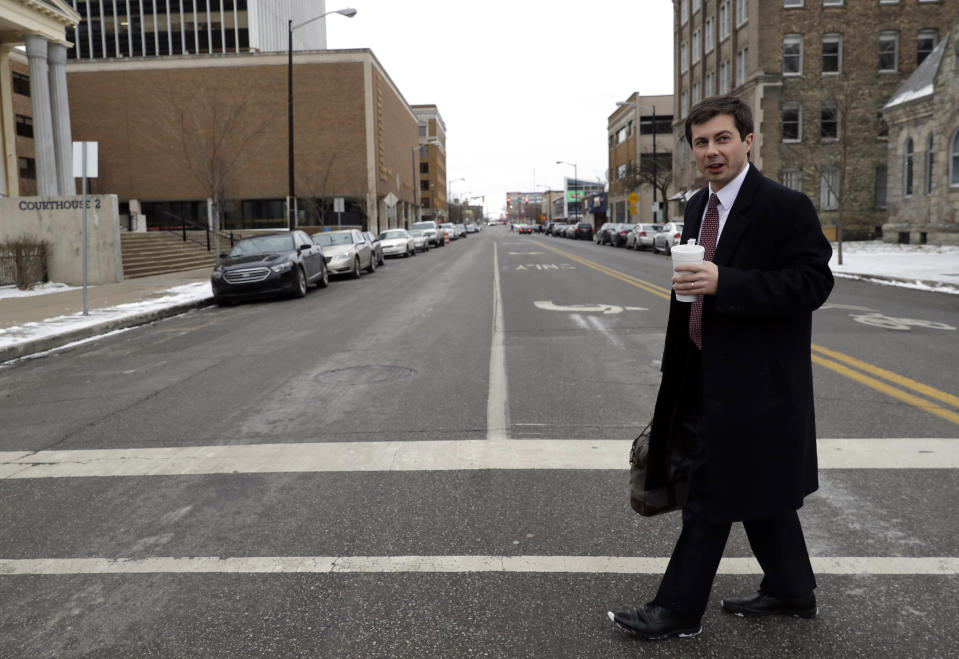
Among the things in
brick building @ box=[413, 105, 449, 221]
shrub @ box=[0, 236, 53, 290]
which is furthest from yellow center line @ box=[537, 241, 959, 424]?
brick building @ box=[413, 105, 449, 221]

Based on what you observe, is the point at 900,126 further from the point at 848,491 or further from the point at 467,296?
the point at 848,491

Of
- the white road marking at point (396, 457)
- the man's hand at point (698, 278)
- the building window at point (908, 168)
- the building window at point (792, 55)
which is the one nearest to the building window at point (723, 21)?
the building window at point (792, 55)

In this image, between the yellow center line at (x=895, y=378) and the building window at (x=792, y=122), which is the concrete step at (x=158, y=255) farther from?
the building window at (x=792, y=122)

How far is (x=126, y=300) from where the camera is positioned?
54.9ft

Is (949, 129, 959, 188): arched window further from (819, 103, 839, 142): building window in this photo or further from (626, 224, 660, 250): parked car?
(626, 224, 660, 250): parked car

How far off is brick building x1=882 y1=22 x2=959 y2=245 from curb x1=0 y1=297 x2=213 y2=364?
2769 cm

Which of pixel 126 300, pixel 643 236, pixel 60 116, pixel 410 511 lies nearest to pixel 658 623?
pixel 410 511

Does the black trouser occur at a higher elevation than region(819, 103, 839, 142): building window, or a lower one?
lower

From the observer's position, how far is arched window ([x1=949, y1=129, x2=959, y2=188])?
97.5 feet

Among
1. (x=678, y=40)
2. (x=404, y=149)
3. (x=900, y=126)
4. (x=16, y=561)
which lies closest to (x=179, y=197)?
(x=404, y=149)

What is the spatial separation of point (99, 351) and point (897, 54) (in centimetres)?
4443

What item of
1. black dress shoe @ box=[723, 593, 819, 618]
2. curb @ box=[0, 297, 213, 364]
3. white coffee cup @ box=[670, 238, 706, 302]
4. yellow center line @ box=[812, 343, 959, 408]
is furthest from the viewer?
curb @ box=[0, 297, 213, 364]

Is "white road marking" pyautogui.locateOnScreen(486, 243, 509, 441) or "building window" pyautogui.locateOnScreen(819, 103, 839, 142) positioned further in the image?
"building window" pyautogui.locateOnScreen(819, 103, 839, 142)

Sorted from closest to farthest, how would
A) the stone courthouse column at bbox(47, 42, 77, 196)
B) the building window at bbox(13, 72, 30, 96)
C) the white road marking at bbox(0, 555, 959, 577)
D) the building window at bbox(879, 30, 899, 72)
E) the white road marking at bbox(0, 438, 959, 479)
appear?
the white road marking at bbox(0, 555, 959, 577) < the white road marking at bbox(0, 438, 959, 479) < the stone courthouse column at bbox(47, 42, 77, 196) < the building window at bbox(879, 30, 899, 72) < the building window at bbox(13, 72, 30, 96)
